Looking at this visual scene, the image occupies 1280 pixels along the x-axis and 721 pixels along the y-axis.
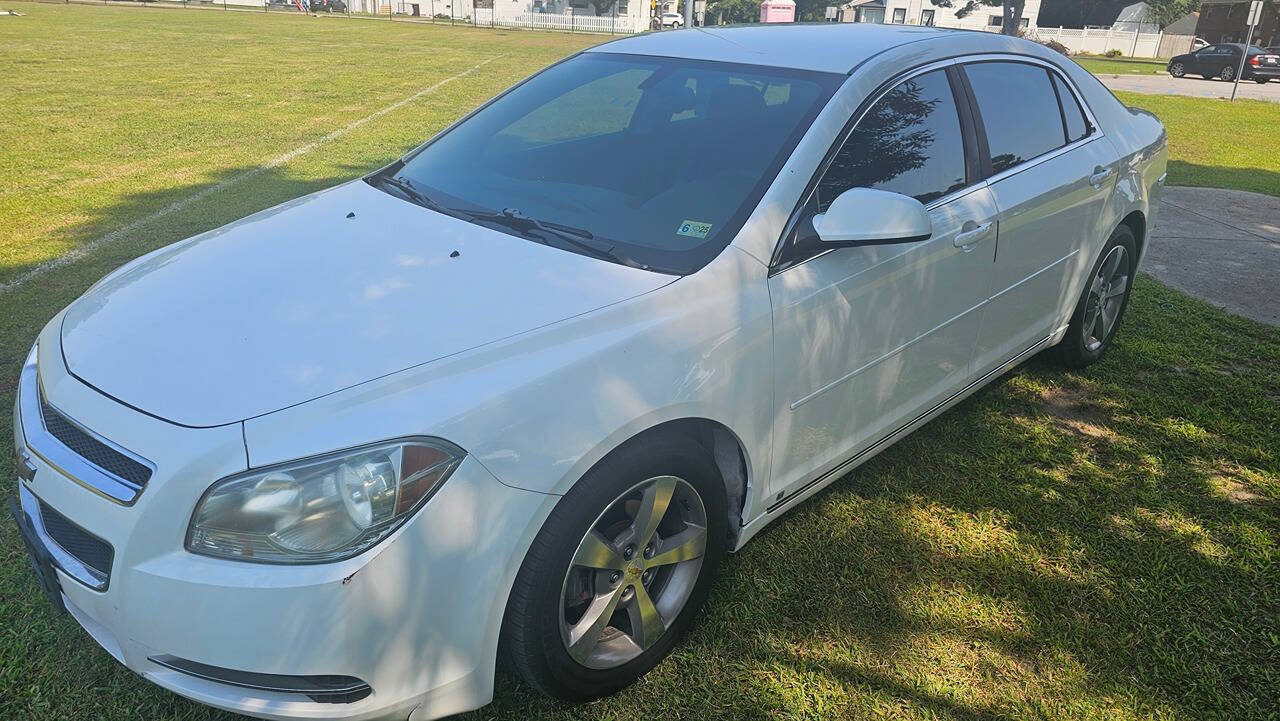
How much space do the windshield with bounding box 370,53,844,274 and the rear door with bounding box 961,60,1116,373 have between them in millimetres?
975

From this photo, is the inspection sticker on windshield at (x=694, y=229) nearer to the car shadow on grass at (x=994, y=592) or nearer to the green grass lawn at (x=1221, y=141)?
the car shadow on grass at (x=994, y=592)

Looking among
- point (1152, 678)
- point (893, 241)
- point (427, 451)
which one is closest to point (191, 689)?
point (427, 451)

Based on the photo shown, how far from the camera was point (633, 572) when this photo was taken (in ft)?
7.94

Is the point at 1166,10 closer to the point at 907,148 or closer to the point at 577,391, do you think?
the point at 907,148

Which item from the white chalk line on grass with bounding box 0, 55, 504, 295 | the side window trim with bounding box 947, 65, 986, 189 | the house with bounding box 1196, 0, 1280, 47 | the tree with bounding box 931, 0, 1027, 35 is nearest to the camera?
the side window trim with bounding box 947, 65, 986, 189

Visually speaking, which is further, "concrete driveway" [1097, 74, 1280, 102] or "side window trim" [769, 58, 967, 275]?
"concrete driveway" [1097, 74, 1280, 102]

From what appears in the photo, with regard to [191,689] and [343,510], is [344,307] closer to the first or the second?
[343,510]

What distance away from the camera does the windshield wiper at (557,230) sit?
258 centimetres

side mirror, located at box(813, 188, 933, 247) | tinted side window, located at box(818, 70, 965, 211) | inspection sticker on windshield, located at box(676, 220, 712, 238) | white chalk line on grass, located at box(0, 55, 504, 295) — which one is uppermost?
tinted side window, located at box(818, 70, 965, 211)

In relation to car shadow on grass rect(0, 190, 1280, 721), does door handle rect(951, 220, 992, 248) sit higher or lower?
higher

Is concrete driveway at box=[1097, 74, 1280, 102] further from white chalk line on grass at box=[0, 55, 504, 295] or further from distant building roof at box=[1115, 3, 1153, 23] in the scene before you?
distant building roof at box=[1115, 3, 1153, 23]

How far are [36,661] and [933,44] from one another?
11.7 feet

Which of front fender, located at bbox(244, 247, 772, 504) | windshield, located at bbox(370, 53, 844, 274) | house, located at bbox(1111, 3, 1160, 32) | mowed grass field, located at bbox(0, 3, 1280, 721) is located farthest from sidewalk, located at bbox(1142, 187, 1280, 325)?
house, located at bbox(1111, 3, 1160, 32)

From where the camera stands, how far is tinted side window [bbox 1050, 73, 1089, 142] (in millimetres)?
4059
